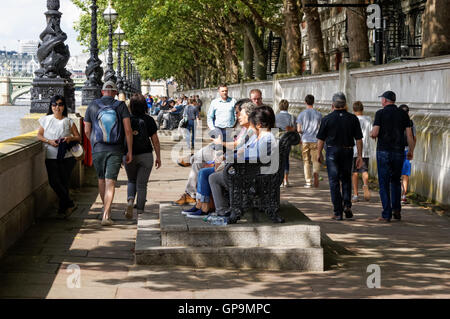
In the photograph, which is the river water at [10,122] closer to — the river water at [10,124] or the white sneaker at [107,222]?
the river water at [10,124]

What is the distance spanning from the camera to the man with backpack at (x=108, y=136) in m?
10.4

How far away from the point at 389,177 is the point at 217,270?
14.0 feet

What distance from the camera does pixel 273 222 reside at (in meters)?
8.39

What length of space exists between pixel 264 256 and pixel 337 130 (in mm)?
3804

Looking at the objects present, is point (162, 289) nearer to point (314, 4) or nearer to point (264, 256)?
point (264, 256)

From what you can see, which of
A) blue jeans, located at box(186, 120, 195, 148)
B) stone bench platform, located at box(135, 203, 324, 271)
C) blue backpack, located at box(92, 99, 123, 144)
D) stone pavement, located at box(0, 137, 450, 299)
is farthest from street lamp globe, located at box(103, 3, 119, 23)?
stone bench platform, located at box(135, 203, 324, 271)

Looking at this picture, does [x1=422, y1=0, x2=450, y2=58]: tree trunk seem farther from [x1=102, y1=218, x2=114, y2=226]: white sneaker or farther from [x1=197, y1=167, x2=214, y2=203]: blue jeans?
[x1=197, y1=167, x2=214, y2=203]: blue jeans

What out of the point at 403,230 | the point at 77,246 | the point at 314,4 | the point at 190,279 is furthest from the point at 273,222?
the point at 314,4

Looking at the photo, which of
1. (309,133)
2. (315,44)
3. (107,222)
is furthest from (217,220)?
(315,44)

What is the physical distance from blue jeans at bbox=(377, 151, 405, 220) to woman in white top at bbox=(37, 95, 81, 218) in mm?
4111

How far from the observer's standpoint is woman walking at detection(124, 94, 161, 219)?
428 inches

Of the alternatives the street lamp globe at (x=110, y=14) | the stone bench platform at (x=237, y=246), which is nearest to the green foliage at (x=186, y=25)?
the street lamp globe at (x=110, y=14)
